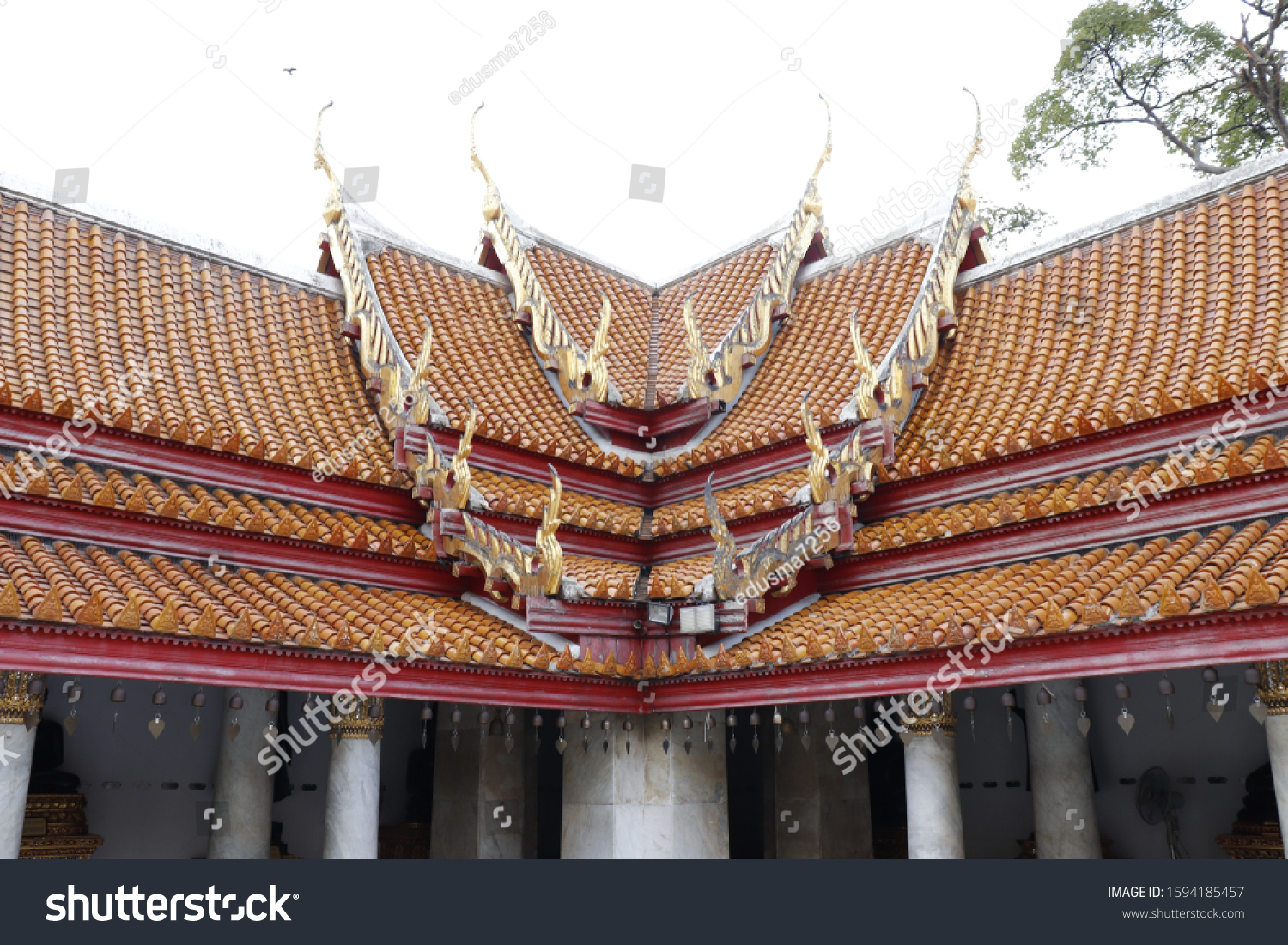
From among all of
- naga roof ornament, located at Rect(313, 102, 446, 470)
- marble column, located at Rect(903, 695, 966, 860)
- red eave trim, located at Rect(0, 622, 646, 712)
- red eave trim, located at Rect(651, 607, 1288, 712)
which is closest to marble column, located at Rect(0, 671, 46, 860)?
red eave trim, located at Rect(0, 622, 646, 712)

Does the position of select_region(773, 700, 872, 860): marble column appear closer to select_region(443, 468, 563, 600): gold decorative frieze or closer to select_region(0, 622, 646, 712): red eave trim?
select_region(0, 622, 646, 712): red eave trim

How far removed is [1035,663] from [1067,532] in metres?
1.97

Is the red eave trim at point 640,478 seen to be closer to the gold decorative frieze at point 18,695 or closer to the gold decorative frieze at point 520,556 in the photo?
the gold decorative frieze at point 520,556

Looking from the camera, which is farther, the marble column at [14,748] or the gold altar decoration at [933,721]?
the gold altar decoration at [933,721]

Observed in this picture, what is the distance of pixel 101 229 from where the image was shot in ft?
35.9

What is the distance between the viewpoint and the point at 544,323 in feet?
42.8

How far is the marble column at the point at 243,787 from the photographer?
9461 mm

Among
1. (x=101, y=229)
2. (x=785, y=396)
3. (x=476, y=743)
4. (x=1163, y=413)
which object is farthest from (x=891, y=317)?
(x=101, y=229)

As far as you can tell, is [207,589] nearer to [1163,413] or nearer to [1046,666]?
[1046,666]

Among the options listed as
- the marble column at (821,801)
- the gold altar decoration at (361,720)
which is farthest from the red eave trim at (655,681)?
the marble column at (821,801)

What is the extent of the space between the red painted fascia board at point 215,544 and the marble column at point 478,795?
5.21 feet

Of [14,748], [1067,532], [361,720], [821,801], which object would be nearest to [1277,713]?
[1067,532]

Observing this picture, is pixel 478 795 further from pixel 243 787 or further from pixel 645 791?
pixel 243 787

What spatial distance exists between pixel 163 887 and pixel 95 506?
3.59 m
